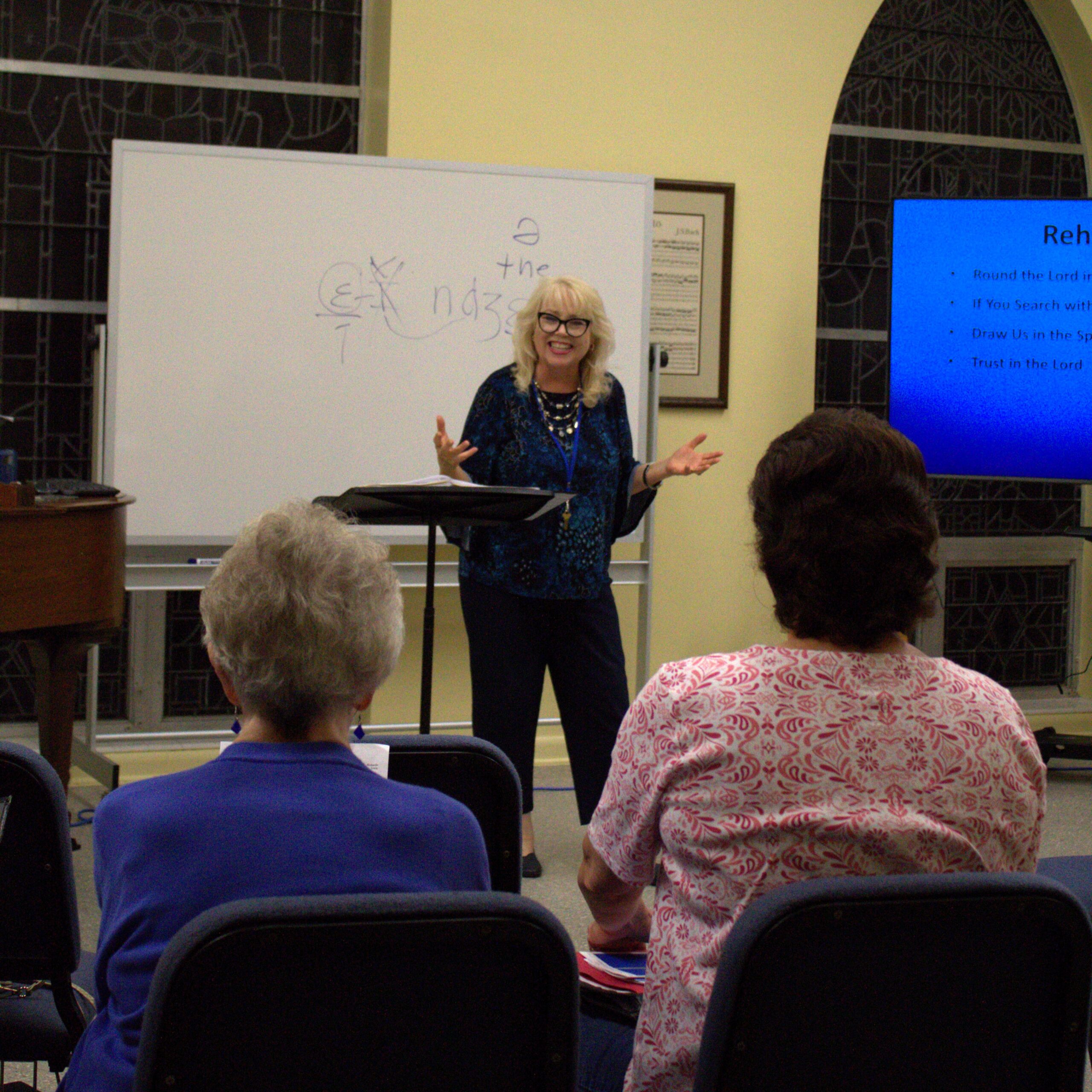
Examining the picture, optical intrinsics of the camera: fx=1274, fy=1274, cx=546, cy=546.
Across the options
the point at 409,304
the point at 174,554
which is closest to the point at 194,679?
the point at 174,554

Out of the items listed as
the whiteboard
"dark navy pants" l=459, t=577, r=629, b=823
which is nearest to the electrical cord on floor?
the whiteboard

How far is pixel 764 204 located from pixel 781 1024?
3936mm

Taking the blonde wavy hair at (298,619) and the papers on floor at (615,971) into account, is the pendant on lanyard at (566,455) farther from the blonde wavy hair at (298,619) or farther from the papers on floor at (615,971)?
the blonde wavy hair at (298,619)

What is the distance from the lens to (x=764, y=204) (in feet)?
15.1

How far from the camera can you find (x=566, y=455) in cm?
307

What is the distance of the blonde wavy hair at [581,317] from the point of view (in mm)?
3010

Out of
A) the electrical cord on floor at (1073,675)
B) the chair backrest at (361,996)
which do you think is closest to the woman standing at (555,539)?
the chair backrest at (361,996)

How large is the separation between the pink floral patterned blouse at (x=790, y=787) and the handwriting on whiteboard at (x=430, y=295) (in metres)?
2.86

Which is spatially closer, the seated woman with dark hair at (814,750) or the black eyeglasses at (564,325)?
the seated woman with dark hair at (814,750)

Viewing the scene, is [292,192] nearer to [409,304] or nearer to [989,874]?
[409,304]

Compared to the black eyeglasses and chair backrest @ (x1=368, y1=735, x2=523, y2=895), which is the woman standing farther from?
chair backrest @ (x1=368, y1=735, x2=523, y2=895)

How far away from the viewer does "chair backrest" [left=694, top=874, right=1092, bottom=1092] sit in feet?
3.36

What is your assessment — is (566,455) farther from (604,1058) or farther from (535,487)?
(604,1058)

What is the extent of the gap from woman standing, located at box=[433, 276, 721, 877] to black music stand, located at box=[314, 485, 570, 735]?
0.35m
